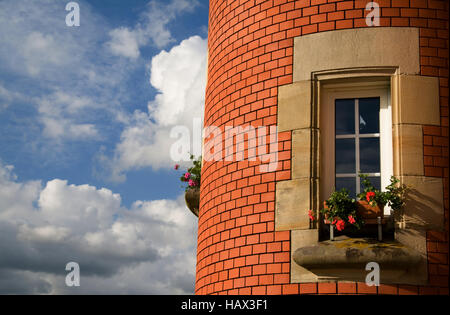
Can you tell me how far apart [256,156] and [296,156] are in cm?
53

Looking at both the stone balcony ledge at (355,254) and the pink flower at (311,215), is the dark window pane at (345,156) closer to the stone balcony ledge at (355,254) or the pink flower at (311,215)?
the pink flower at (311,215)

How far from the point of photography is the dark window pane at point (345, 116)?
23.2 ft

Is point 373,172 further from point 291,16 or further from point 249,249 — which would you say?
point 291,16

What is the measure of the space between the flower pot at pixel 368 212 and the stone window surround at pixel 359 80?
0.78 feet

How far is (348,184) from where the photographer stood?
6.89 metres

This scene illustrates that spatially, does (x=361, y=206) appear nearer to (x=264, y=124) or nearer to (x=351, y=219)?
(x=351, y=219)

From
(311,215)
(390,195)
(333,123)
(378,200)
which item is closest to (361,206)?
(378,200)

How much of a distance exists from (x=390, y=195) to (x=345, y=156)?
0.83 metres

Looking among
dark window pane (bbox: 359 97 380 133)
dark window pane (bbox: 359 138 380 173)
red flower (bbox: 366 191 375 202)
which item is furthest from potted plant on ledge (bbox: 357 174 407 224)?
dark window pane (bbox: 359 97 380 133)

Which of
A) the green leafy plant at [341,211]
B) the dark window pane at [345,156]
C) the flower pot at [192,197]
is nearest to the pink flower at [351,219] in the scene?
the green leafy plant at [341,211]

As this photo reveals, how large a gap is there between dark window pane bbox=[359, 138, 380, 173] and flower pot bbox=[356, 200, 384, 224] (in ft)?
1.66

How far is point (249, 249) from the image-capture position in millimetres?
6902
